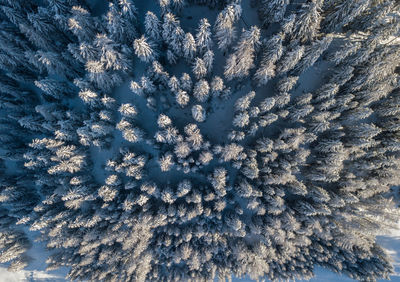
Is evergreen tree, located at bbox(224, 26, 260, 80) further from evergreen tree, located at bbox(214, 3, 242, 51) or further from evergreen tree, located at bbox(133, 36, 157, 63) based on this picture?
evergreen tree, located at bbox(133, 36, 157, 63)

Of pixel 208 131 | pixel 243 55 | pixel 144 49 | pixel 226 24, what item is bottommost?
pixel 208 131

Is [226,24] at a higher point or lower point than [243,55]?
higher

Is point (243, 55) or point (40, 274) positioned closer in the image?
point (243, 55)

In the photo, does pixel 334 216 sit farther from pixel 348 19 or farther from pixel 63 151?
pixel 63 151

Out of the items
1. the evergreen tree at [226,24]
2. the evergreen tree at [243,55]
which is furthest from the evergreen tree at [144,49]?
the evergreen tree at [243,55]

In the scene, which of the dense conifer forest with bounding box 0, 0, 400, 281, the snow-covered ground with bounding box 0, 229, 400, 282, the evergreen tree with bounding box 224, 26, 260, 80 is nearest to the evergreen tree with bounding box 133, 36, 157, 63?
the dense conifer forest with bounding box 0, 0, 400, 281

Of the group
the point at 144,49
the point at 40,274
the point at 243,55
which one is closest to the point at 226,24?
the point at 243,55

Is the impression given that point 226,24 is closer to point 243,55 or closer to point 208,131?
point 243,55

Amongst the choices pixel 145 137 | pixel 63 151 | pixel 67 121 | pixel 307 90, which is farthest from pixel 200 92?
pixel 63 151

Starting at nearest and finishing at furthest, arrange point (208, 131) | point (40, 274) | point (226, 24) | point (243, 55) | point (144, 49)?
point (226, 24) < point (243, 55) < point (144, 49) < point (208, 131) < point (40, 274)
